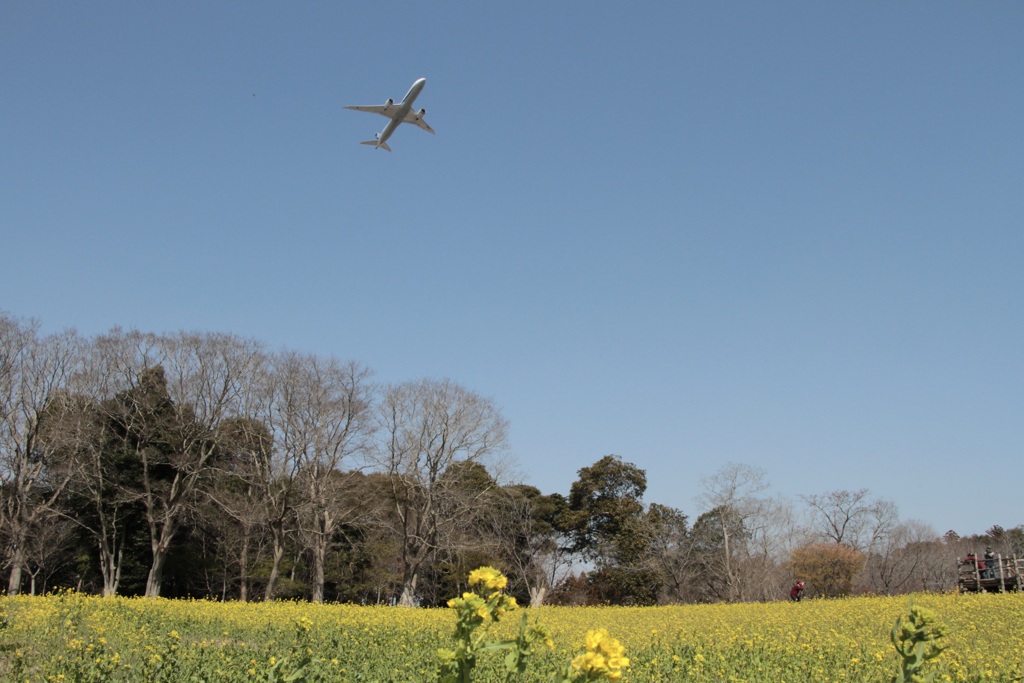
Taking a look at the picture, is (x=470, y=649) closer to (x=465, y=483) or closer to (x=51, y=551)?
(x=465, y=483)

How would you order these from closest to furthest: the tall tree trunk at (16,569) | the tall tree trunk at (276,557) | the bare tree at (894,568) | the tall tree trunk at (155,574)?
the tall tree trunk at (16,569), the tall tree trunk at (155,574), the tall tree trunk at (276,557), the bare tree at (894,568)

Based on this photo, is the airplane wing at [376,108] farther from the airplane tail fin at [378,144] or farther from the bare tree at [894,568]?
the bare tree at [894,568]

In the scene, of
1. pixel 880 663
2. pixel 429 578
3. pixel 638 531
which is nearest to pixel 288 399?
pixel 429 578

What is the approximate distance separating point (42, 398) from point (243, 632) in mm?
21807

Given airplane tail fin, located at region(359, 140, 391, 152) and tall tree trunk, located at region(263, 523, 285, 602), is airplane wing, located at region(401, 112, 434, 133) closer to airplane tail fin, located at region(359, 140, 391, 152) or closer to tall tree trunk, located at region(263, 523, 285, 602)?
airplane tail fin, located at region(359, 140, 391, 152)

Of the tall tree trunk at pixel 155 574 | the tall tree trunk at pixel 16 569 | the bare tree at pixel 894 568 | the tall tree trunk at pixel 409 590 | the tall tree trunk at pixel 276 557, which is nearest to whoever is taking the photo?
the tall tree trunk at pixel 16 569

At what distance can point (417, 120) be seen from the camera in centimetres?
2388

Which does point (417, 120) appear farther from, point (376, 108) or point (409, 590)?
point (409, 590)

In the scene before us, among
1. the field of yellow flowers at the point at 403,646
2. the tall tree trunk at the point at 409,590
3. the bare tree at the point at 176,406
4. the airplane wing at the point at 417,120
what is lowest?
the tall tree trunk at the point at 409,590

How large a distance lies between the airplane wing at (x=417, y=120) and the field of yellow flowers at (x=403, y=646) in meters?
15.3

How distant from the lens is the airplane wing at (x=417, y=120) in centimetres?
2370

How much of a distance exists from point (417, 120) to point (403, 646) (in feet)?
59.6

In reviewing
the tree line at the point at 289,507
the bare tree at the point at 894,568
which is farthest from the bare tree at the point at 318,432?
the bare tree at the point at 894,568

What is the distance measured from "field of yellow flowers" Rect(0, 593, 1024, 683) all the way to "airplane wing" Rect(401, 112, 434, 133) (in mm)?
15272
